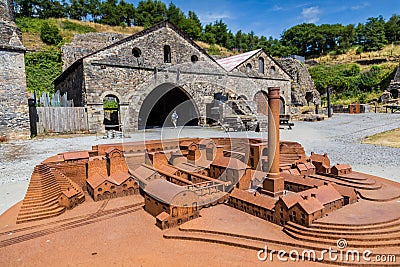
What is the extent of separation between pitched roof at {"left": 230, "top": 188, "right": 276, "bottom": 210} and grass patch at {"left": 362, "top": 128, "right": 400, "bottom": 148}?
1028 centimetres

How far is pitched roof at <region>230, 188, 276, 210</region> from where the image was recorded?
3.16m

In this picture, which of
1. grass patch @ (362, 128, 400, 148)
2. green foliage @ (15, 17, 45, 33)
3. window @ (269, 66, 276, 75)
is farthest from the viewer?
green foliage @ (15, 17, 45, 33)

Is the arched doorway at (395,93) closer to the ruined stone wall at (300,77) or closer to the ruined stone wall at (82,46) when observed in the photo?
the ruined stone wall at (300,77)

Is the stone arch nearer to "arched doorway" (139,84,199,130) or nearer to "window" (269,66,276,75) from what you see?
"window" (269,66,276,75)

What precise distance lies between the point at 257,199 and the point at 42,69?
1267 inches

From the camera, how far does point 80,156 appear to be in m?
4.74

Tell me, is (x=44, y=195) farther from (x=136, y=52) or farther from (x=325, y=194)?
(x=136, y=52)

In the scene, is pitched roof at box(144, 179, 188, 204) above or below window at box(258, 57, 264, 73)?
below

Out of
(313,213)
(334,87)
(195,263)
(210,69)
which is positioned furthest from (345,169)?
(334,87)

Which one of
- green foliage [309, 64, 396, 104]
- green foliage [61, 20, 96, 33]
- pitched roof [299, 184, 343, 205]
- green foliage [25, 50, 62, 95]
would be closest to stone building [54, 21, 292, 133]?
green foliage [25, 50, 62, 95]

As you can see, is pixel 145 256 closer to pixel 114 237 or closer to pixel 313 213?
pixel 114 237

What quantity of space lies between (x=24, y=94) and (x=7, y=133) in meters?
2.17

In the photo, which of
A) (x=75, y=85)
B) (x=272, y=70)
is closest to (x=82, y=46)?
(x=75, y=85)


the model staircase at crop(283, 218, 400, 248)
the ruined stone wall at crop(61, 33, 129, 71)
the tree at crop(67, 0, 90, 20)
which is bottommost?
the model staircase at crop(283, 218, 400, 248)
